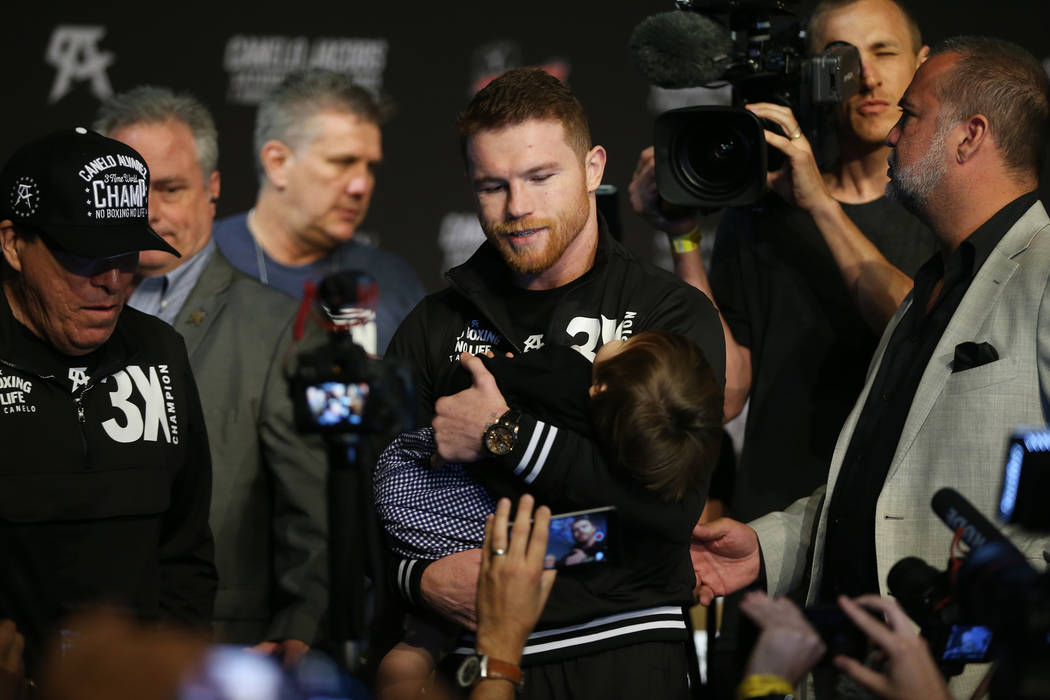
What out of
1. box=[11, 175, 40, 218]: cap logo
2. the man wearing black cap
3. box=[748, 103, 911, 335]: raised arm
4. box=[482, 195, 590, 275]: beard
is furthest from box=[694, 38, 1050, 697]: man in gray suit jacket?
box=[11, 175, 40, 218]: cap logo

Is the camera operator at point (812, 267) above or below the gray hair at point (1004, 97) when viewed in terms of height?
below

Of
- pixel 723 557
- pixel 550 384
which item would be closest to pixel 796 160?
pixel 723 557

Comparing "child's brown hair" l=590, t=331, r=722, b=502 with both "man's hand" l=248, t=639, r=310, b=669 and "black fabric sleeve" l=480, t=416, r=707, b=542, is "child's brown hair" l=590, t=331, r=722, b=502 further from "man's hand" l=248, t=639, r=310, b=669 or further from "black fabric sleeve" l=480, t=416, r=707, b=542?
"man's hand" l=248, t=639, r=310, b=669

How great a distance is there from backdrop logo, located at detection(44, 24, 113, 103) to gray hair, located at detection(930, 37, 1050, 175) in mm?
3529

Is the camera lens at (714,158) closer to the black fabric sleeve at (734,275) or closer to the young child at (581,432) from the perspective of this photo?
the black fabric sleeve at (734,275)

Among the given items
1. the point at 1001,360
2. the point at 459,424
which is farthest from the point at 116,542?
the point at 1001,360

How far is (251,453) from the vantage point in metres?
2.93

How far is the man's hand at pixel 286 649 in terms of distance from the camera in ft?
8.25

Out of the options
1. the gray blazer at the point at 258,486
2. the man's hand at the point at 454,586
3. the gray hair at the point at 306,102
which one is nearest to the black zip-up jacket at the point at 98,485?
the gray blazer at the point at 258,486

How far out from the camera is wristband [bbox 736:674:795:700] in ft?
5.32

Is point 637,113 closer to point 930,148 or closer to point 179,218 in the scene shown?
point 179,218

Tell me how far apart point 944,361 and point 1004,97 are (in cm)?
55

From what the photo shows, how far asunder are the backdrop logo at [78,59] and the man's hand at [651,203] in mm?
2882

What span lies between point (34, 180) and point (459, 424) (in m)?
0.84
